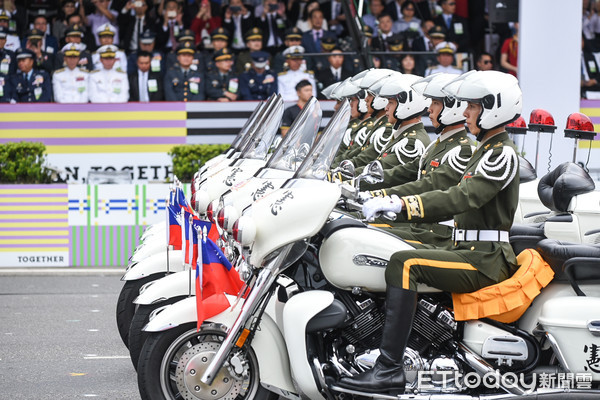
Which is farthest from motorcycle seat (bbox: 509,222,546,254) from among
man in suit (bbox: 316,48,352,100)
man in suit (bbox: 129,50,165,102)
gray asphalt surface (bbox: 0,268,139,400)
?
man in suit (bbox: 129,50,165,102)

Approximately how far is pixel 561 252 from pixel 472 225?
487 mm

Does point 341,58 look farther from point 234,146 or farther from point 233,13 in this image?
point 234,146

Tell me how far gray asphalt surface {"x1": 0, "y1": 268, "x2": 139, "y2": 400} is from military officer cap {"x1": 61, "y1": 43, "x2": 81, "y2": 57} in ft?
12.6

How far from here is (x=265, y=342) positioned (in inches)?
215

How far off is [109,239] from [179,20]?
195 inches

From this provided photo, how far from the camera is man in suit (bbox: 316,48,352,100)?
15219 mm

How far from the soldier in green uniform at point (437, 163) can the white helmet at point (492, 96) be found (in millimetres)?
614

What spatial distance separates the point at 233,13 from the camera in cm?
1642

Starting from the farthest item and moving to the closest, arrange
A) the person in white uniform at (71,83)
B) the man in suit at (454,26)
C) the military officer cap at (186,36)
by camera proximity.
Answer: the man in suit at (454,26)
the military officer cap at (186,36)
the person in white uniform at (71,83)

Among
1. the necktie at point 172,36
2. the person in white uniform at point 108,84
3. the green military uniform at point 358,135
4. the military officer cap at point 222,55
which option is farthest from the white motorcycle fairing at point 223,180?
the necktie at point 172,36

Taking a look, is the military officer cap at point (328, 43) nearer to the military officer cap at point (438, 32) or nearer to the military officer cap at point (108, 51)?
the military officer cap at point (438, 32)

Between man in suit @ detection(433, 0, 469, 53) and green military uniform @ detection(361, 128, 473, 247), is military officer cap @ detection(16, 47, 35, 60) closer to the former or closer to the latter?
man in suit @ detection(433, 0, 469, 53)

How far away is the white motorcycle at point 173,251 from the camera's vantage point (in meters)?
7.11

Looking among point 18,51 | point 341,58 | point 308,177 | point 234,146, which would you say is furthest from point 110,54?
point 308,177
